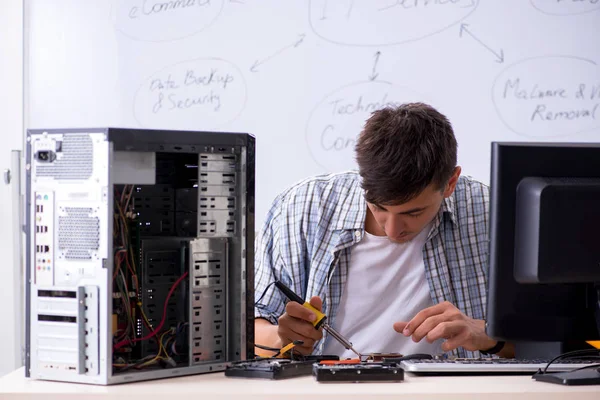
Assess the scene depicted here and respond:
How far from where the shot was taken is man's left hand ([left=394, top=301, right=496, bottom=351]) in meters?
1.46

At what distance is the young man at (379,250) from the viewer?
1.66 metres

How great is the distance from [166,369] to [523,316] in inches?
21.7

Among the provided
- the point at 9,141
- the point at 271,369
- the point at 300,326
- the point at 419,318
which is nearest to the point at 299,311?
the point at 300,326

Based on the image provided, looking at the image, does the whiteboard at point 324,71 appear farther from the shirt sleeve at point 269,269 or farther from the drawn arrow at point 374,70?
the shirt sleeve at point 269,269

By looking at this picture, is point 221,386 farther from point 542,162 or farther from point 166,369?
point 542,162

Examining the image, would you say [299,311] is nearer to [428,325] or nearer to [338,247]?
[428,325]

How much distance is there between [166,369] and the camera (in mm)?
1209

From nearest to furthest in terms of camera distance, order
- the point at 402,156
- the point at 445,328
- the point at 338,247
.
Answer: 1. the point at 445,328
2. the point at 402,156
3. the point at 338,247

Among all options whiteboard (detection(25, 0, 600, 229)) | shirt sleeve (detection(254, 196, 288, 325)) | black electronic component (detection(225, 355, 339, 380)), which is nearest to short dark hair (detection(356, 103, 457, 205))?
shirt sleeve (detection(254, 196, 288, 325))

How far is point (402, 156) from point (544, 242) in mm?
470

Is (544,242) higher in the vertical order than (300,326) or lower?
higher

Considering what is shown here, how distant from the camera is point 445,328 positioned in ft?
4.78

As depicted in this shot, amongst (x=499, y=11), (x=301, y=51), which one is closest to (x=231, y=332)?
(x=301, y=51)

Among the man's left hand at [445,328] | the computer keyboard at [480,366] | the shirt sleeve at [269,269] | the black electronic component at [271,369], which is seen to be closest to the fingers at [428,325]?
the man's left hand at [445,328]
